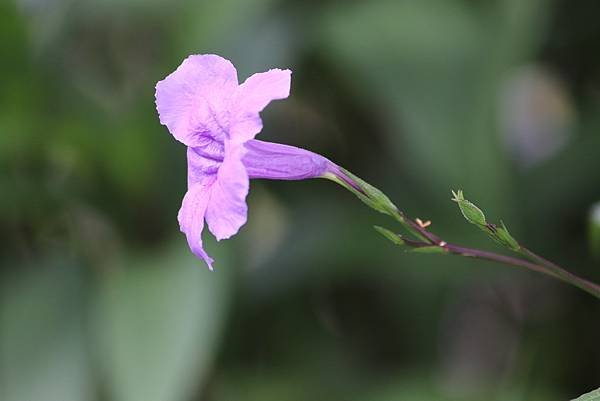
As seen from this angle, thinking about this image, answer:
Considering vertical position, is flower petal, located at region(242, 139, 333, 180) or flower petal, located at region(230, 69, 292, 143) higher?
flower petal, located at region(230, 69, 292, 143)

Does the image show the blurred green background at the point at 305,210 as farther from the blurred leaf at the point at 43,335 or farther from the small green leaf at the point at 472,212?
the small green leaf at the point at 472,212

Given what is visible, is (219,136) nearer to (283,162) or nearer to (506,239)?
(283,162)

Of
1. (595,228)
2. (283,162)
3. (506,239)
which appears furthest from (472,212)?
(595,228)

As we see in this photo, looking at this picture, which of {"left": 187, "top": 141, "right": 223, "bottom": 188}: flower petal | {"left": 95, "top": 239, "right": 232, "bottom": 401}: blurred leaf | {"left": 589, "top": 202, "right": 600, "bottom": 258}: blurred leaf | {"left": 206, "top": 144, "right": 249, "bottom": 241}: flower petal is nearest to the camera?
{"left": 206, "top": 144, "right": 249, "bottom": 241}: flower petal

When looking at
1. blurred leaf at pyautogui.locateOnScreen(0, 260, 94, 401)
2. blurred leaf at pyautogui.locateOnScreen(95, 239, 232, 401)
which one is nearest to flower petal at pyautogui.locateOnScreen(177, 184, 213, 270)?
blurred leaf at pyautogui.locateOnScreen(95, 239, 232, 401)

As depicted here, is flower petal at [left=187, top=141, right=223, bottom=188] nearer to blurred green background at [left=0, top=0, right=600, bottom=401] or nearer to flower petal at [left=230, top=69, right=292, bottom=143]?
flower petal at [left=230, top=69, right=292, bottom=143]

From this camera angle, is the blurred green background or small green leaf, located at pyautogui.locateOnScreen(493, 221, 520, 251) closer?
small green leaf, located at pyautogui.locateOnScreen(493, 221, 520, 251)
